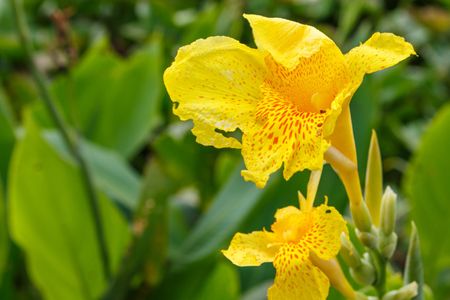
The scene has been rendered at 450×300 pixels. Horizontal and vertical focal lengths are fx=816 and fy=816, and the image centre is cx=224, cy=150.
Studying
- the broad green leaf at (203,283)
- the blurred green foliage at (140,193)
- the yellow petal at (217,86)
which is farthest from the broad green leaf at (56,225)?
the yellow petal at (217,86)

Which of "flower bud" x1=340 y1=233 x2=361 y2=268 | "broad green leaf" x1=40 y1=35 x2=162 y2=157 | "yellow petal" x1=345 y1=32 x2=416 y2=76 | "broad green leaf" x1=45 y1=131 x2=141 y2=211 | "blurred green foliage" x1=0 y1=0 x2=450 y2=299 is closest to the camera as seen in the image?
"yellow petal" x1=345 y1=32 x2=416 y2=76

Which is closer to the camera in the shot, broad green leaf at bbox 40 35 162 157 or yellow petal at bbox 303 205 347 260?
yellow petal at bbox 303 205 347 260

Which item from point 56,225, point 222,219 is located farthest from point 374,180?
point 56,225

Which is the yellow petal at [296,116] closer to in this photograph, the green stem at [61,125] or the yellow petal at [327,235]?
the yellow petal at [327,235]

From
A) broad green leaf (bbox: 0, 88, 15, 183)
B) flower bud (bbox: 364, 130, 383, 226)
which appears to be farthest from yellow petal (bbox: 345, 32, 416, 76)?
broad green leaf (bbox: 0, 88, 15, 183)

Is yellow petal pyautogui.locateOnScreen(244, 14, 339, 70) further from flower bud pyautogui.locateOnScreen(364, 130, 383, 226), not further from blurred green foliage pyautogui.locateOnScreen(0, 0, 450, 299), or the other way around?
blurred green foliage pyautogui.locateOnScreen(0, 0, 450, 299)

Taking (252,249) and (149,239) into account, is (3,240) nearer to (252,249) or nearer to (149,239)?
(149,239)

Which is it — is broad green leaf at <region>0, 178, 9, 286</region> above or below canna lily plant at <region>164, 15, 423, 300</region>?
below
